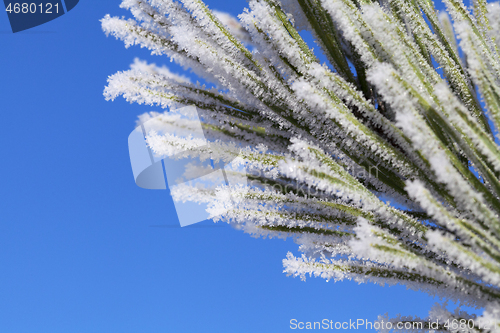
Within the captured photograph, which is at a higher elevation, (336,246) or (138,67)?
(138,67)

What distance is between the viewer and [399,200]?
0.67m

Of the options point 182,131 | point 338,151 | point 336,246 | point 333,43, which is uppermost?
point 333,43

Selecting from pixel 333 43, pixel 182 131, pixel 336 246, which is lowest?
pixel 336 246

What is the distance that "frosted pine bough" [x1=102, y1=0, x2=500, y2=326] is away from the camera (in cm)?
50

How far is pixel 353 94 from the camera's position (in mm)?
618

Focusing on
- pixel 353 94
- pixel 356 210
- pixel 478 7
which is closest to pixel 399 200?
pixel 356 210

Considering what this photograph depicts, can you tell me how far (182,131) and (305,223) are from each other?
11.9 inches

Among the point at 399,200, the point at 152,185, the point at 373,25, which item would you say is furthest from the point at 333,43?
the point at 152,185

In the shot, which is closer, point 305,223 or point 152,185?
point 305,223

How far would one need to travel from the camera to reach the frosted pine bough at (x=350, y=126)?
0.50m

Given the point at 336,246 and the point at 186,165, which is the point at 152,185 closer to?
the point at 186,165

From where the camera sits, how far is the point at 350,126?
579 mm

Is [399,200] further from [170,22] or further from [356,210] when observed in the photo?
[170,22]

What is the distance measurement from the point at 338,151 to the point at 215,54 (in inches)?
10.7
